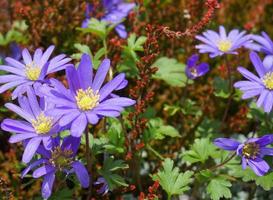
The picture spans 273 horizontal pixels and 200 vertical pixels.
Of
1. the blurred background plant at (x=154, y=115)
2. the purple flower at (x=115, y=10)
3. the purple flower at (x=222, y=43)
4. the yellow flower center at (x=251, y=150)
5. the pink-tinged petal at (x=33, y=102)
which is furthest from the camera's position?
the purple flower at (x=115, y=10)

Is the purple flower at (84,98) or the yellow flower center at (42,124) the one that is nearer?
the purple flower at (84,98)

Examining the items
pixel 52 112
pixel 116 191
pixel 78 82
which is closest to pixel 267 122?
pixel 116 191

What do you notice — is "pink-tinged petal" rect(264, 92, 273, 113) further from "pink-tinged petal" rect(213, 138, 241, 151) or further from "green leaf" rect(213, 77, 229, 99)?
"green leaf" rect(213, 77, 229, 99)

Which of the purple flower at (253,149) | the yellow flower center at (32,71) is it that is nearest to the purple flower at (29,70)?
the yellow flower center at (32,71)

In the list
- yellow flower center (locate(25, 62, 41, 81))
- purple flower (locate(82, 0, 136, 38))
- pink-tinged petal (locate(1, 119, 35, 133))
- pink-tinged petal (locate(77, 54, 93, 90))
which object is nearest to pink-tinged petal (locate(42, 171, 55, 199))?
pink-tinged petal (locate(1, 119, 35, 133))

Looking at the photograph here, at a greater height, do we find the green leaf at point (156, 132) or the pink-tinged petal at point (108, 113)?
the pink-tinged petal at point (108, 113)

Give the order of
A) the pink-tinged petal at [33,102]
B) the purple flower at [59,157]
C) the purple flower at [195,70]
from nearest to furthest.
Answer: the purple flower at [59,157]
the pink-tinged petal at [33,102]
the purple flower at [195,70]

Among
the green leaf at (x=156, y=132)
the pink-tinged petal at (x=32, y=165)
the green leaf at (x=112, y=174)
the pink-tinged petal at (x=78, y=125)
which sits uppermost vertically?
the pink-tinged petal at (x=78, y=125)

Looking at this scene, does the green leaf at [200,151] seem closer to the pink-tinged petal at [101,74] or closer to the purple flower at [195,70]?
the purple flower at [195,70]

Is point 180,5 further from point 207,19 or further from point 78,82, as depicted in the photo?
point 78,82
